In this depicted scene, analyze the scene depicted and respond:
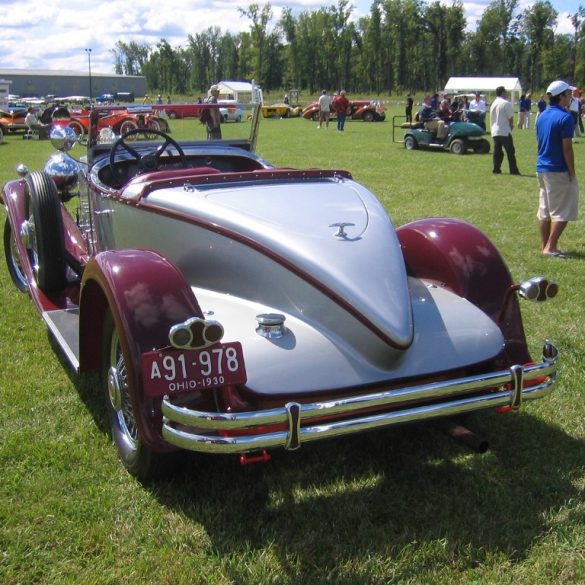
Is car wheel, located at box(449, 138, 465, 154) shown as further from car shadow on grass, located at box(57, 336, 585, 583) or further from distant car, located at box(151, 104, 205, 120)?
car shadow on grass, located at box(57, 336, 585, 583)

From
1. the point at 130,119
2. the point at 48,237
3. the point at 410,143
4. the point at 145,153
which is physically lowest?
the point at 48,237

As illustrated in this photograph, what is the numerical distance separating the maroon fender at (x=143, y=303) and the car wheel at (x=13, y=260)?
3.00 meters

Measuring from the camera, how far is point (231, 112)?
17.0ft

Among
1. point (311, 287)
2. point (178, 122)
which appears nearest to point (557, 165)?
point (178, 122)

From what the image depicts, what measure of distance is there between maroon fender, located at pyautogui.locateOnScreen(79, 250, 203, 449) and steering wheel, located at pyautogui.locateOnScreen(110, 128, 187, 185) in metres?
1.60

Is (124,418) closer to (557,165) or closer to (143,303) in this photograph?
(143,303)

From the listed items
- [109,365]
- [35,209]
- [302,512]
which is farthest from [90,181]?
[302,512]

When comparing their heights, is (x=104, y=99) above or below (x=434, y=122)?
above

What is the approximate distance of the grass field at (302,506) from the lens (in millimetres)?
2367

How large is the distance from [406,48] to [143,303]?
275ft

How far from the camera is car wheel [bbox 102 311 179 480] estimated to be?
107 inches

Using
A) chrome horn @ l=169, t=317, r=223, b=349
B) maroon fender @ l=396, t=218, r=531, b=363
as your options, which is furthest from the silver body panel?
chrome horn @ l=169, t=317, r=223, b=349

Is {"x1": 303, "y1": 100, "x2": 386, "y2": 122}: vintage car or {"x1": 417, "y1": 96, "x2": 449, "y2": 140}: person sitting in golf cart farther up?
{"x1": 303, "y1": 100, "x2": 386, "y2": 122}: vintage car

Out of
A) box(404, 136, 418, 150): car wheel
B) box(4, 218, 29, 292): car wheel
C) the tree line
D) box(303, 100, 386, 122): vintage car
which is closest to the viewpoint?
box(4, 218, 29, 292): car wheel
